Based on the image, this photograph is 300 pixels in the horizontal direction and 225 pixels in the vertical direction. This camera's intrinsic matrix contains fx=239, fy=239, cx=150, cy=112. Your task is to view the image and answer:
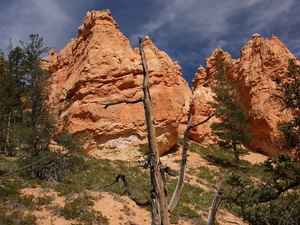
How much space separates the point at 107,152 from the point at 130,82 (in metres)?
7.59

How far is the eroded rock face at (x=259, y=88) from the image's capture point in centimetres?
2911

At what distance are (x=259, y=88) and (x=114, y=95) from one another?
65.0 feet

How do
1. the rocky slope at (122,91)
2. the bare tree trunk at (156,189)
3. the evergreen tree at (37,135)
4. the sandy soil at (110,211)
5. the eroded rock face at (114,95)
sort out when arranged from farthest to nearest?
the rocky slope at (122,91), the eroded rock face at (114,95), the evergreen tree at (37,135), the sandy soil at (110,211), the bare tree trunk at (156,189)

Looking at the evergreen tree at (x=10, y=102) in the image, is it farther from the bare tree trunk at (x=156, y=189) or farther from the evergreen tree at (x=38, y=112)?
the bare tree trunk at (x=156, y=189)

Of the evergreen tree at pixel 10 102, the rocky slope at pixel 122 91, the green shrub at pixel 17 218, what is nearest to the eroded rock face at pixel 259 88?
the rocky slope at pixel 122 91

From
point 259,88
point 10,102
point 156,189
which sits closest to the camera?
point 156,189

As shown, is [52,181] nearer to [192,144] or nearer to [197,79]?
[192,144]

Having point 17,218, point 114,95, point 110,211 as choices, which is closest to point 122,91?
point 114,95

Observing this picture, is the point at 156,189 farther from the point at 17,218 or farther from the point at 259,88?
the point at 259,88

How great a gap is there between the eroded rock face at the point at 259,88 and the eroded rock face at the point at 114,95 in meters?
9.01

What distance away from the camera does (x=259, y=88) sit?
31.9 m

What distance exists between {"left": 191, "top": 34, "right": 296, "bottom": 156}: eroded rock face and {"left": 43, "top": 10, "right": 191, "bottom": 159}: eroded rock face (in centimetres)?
901

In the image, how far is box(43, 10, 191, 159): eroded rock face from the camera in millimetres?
23125

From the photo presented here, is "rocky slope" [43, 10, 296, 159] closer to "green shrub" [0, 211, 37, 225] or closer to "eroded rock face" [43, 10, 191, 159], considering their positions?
"eroded rock face" [43, 10, 191, 159]
